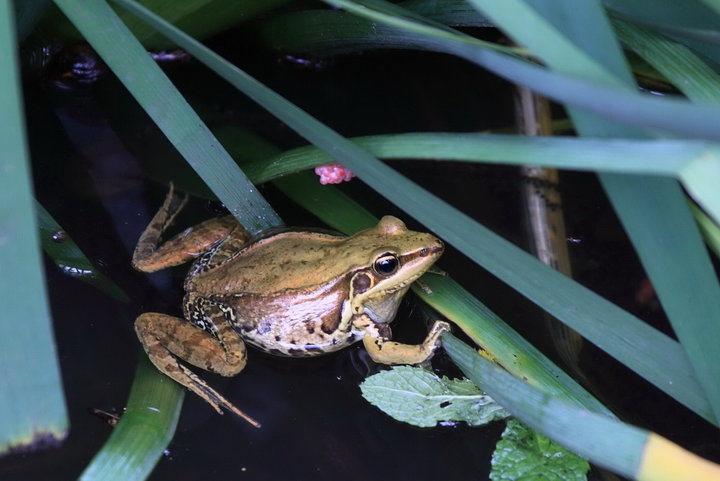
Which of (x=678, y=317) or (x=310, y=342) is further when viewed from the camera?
(x=310, y=342)

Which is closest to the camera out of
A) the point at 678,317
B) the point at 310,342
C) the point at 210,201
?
the point at 678,317

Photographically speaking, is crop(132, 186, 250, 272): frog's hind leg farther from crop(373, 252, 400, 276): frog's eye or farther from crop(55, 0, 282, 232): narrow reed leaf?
crop(373, 252, 400, 276): frog's eye

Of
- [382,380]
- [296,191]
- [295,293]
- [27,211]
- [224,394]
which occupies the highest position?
[27,211]

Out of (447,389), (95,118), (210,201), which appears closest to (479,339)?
(447,389)

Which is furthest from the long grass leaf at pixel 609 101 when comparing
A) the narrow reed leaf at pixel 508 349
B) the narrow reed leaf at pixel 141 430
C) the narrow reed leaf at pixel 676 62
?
the narrow reed leaf at pixel 141 430

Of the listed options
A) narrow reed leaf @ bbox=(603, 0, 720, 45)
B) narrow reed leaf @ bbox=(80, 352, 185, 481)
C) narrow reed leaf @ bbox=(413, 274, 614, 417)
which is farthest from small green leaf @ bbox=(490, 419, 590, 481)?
narrow reed leaf @ bbox=(603, 0, 720, 45)

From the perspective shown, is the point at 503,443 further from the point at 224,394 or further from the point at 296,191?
the point at 296,191

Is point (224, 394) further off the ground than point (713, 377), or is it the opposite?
point (713, 377)
